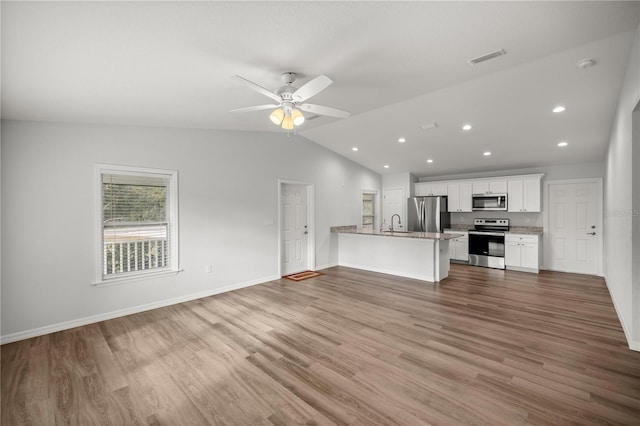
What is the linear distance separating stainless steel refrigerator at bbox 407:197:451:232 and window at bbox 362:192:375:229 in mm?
1091

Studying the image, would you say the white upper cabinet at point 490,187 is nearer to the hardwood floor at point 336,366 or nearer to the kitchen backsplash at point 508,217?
the kitchen backsplash at point 508,217

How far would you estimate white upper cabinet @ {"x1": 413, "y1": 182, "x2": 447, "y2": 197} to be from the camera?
7.37 m

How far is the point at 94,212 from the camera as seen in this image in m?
3.51

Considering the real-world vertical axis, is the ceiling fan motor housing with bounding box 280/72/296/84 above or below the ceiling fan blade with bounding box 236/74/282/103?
above

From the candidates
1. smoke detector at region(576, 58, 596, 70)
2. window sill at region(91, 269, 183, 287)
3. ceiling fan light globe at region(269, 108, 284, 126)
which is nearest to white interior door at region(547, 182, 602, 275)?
smoke detector at region(576, 58, 596, 70)

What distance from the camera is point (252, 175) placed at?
5148 mm

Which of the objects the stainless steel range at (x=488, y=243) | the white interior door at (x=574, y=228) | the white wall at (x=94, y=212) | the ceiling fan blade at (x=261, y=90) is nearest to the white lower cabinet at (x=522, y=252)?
the stainless steel range at (x=488, y=243)

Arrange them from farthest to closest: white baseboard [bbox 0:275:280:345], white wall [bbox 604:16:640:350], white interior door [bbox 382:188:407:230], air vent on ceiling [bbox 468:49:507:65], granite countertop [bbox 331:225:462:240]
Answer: white interior door [bbox 382:188:407:230] → granite countertop [bbox 331:225:462:240] → white baseboard [bbox 0:275:280:345] → air vent on ceiling [bbox 468:49:507:65] → white wall [bbox 604:16:640:350]

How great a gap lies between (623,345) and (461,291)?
6.46 ft

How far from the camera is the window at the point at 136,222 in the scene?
364cm

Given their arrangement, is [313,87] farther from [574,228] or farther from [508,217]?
[574,228]

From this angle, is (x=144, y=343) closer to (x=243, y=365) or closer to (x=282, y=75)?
(x=243, y=365)

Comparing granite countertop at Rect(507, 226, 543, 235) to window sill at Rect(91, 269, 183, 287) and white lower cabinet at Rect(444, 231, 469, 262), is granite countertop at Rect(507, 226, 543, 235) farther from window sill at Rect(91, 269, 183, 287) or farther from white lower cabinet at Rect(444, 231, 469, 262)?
window sill at Rect(91, 269, 183, 287)

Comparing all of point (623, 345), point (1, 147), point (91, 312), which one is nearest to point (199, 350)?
point (91, 312)
